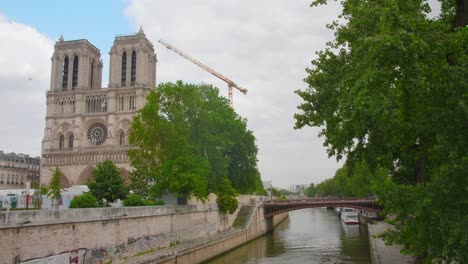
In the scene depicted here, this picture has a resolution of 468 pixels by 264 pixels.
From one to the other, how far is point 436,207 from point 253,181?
39.9 m

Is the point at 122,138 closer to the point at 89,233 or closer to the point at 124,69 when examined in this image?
the point at 124,69

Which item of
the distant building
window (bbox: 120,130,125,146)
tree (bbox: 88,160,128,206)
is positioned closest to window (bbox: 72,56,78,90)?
window (bbox: 120,130,125,146)

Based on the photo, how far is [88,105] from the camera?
81250mm

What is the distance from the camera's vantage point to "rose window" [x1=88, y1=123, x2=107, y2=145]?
258 feet

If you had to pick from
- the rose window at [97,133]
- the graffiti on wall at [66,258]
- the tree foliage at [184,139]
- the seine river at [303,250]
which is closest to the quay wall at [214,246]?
the seine river at [303,250]

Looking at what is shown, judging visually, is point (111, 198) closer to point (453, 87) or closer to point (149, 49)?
point (453, 87)

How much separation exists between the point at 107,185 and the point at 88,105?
5170 cm

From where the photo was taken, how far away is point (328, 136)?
835 inches

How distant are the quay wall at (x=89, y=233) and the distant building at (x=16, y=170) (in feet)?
207

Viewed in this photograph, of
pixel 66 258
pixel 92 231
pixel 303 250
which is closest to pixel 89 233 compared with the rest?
pixel 92 231

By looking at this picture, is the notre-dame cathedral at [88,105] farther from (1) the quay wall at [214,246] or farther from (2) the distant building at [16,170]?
(1) the quay wall at [214,246]

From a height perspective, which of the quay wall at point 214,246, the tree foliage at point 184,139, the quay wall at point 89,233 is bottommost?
the quay wall at point 214,246

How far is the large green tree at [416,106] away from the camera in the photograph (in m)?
12.2

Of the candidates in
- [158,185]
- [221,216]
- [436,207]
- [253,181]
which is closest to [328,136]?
[436,207]
